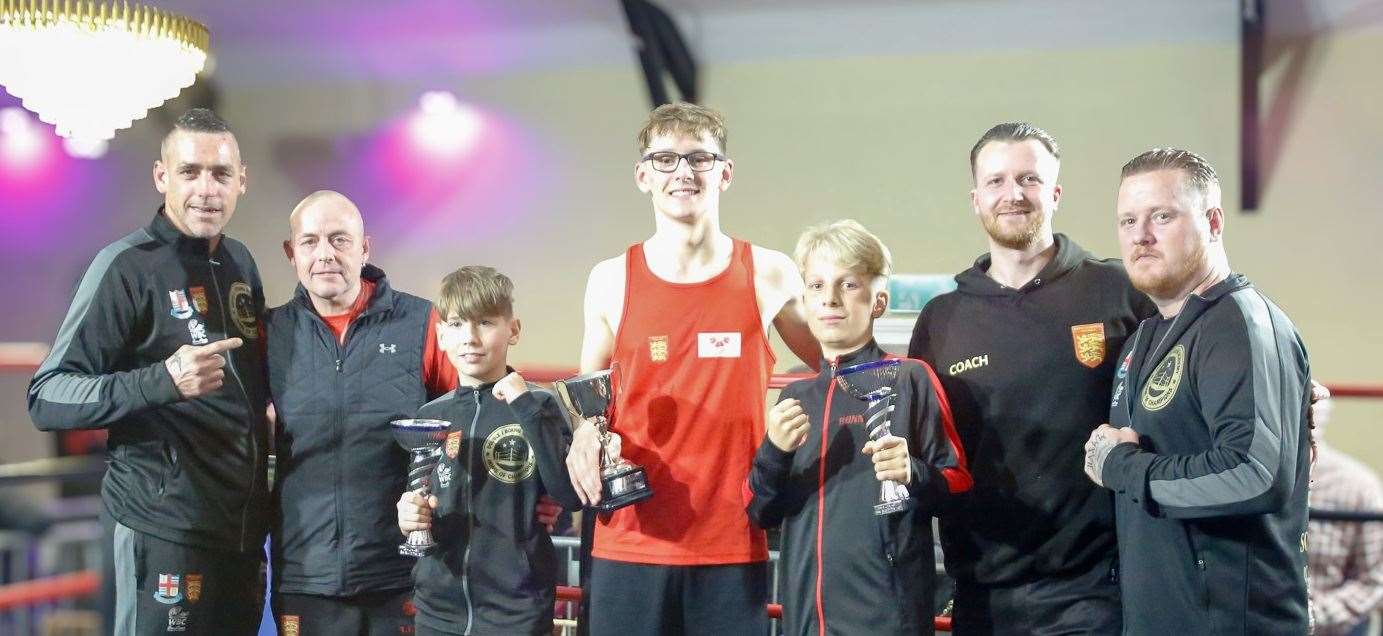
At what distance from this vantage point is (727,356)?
277 cm

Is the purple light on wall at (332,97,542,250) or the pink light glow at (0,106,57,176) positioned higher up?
the pink light glow at (0,106,57,176)

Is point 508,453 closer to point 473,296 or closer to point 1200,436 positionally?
point 473,296

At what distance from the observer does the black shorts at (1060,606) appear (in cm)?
249

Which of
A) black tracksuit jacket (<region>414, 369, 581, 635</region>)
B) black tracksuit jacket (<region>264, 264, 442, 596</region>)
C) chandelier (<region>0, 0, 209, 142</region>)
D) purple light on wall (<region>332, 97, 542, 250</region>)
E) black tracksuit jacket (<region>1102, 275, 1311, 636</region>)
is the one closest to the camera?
black tracksuit jacket (<region>1102, 275, 1311, 636</region>)

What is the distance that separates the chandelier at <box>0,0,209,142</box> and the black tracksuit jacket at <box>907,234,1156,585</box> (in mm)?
2753

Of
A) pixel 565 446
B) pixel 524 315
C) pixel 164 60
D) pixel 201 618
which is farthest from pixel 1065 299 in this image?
pixel 524 315

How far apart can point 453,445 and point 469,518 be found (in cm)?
17

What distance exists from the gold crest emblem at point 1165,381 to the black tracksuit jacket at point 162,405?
80.8 inches

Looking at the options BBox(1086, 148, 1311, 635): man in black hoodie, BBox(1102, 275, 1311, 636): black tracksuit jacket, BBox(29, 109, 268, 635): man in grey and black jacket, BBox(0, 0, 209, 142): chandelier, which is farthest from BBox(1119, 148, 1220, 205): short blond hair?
BBox(0, 0, 209, 142): chandelier

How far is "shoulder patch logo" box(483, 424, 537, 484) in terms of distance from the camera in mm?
2836

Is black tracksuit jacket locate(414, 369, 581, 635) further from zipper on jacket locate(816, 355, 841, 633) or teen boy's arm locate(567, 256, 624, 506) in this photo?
zipper on jacket locate(816, 355, 841, 633)

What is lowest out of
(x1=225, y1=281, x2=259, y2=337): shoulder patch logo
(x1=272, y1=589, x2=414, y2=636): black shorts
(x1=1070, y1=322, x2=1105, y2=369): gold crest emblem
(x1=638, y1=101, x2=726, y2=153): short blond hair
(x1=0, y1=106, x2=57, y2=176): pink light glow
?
(x1=272, y1=589, x2=414, y2=636): black shorts

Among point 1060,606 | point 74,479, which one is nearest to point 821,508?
point 1060,606

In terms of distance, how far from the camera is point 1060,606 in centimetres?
251
